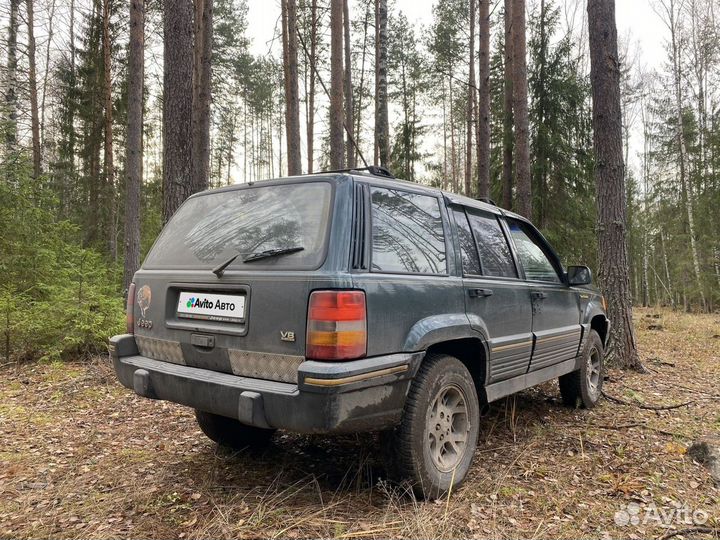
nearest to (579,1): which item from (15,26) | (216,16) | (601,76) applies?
(216,16)

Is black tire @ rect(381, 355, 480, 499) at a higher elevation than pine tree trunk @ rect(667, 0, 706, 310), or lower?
lower

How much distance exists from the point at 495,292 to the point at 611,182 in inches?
170

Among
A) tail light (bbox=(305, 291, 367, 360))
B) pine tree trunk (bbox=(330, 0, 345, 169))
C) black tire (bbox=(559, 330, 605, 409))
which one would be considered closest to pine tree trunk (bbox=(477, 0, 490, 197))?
pine tree trunk (bbox=(330, 0, 345, 169))

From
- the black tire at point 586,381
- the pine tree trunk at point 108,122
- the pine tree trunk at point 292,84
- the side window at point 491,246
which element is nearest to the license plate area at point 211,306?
the side window at point 491,246

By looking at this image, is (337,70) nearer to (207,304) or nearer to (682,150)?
(207,304)

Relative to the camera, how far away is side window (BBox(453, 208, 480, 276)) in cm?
321

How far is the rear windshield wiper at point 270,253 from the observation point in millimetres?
2428

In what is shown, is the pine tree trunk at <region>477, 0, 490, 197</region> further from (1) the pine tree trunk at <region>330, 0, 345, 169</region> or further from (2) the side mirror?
(2) the side mirror

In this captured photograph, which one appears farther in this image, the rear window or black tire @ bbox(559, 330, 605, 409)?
black tire @ bbox(559, 330, 605, 409)

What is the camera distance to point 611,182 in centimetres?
649

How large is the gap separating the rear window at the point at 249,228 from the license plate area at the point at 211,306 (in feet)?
0.58

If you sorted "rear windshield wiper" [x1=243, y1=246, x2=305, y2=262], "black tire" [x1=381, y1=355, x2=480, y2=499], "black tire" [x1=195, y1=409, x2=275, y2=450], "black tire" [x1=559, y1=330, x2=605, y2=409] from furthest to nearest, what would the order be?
"black tire" [x1=559, y1=330, x2=605, y2=409]
"black tire" [x1=195, y1=409, x2=275, y2=450]
"black tire" [x1=381, y1=355, x2=480, y2=499]
"rear windshield wiper" [x1=243, y1=246, x2=305, y2=262]

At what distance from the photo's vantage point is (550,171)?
1177cm

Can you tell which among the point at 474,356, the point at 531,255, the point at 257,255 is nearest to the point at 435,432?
the point at 474,356
